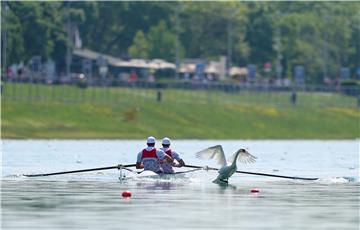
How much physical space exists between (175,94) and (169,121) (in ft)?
64.0

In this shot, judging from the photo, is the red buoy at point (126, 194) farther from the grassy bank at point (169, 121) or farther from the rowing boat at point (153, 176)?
the grassy bank at point (169, 121)

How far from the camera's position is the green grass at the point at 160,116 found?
144625mm

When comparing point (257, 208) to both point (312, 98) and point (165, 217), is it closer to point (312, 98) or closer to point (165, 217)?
point (165, 217)

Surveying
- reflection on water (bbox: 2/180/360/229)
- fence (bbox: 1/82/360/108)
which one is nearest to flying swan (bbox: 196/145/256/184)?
reflection on water (bbox: 2/180/360/229)

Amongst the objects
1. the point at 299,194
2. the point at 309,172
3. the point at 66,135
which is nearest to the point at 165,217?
the point at 299,194

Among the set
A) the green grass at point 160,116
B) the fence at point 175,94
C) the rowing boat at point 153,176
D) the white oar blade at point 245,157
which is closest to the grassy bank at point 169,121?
the green grass at point 160,116

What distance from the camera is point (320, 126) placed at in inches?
6752

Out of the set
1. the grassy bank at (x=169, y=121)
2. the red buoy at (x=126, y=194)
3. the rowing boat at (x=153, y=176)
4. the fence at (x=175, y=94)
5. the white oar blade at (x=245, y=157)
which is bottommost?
the grassy bank at (x=169, y=121)

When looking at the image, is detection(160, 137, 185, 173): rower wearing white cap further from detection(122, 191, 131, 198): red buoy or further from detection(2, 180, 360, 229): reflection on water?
detection(122, 191, 131, 198): red buoy

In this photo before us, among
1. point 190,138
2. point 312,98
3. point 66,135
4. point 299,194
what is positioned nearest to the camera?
point 299,194

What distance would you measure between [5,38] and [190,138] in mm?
31929

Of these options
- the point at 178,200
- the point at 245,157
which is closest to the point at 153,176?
the point at 245,157

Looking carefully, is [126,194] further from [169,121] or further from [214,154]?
[169,121]

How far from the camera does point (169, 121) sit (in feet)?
515
